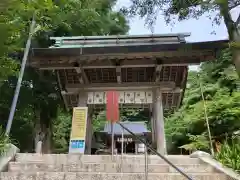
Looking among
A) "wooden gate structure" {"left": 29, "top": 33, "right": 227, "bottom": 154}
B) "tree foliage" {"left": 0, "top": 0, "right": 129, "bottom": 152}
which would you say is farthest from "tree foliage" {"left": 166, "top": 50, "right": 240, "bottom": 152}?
"tree foliage" {"left": 0, "top": 0, "right": 129, "bottom": 152}

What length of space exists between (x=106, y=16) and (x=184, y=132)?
7.45 metres

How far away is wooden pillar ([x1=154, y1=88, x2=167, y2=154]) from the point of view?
29.1 feet

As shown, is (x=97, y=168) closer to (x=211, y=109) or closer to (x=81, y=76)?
(x=81, y=76)

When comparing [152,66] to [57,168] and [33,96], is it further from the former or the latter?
[33,96]

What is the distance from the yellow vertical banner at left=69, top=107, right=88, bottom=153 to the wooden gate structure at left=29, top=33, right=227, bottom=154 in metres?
1.41

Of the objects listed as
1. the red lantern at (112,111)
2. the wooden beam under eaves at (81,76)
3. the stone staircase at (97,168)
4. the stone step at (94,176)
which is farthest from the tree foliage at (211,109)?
the red lantern at (112,111)

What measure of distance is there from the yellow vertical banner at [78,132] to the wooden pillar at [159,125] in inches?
91.8

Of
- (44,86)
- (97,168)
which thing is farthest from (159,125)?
(44,86)

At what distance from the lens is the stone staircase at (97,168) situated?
16.7ft

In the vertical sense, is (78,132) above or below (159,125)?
below

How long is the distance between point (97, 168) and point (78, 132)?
250cm

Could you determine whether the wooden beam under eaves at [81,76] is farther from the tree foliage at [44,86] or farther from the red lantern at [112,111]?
the red lantern at [112,111]

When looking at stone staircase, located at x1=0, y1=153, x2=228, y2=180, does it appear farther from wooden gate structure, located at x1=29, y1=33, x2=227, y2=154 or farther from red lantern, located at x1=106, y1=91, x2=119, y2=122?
wooden gate structure, located at x1=29, y1=33, x2=227, y2=154

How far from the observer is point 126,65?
29.8ft
